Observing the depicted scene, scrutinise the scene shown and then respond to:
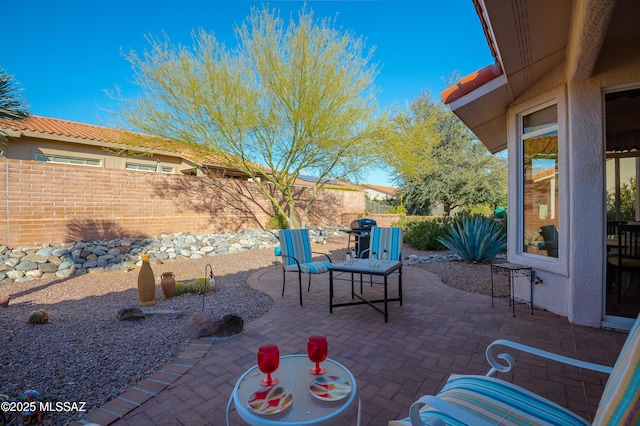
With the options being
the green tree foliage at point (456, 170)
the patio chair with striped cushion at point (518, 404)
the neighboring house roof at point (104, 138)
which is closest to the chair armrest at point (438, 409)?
the patio chair with striped cushion at point (518, 404)

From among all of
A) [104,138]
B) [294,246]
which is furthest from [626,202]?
[104,138]

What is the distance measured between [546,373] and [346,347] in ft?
5.23

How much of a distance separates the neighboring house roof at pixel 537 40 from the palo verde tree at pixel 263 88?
6117 mm

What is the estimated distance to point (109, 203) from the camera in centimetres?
910

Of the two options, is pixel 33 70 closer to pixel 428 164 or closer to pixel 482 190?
pixel 428 164

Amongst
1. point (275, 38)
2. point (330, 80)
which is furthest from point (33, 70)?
point (330, 80)

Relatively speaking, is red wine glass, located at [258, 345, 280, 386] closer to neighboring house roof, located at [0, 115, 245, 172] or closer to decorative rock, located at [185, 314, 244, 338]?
decorative rock, located at [185, 314, 244, 338]

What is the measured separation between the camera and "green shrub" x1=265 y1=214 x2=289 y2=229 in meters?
13.1

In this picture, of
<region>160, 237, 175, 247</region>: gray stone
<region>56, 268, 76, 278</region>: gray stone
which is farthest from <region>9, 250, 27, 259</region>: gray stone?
<region>160, 237, 175, 247</region>: gray stone

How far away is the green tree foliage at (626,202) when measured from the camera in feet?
21.3

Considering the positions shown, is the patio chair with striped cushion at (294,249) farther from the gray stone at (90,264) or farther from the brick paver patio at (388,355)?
the gray stone at (90,264)

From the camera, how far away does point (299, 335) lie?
125 inches

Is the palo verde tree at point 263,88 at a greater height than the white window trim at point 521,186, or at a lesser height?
greater

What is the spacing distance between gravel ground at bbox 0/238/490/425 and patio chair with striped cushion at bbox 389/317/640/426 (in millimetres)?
2201
